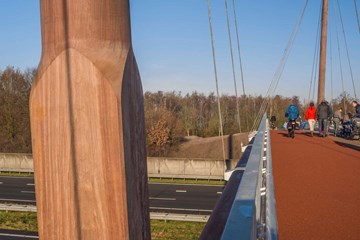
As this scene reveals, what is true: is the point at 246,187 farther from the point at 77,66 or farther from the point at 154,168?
the point at 154,168

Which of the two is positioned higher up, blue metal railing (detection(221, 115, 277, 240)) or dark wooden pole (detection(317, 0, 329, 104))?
dark wooden pole (detection(317, 0, 329, 104))

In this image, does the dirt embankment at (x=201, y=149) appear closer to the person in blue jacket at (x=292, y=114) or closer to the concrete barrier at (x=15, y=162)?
the concrete barrier at (x=15, y=162)

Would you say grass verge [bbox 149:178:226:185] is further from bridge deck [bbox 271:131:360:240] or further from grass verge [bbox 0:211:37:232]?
bridge deck [bbox 271:131:360:240]

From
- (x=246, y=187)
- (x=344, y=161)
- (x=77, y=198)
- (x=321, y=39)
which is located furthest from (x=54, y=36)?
(x=321, y=39)

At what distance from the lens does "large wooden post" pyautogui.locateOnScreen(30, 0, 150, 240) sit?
3.26 ft

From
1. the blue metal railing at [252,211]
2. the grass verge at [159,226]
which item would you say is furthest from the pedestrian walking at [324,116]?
the blue metal railing at [252,211]

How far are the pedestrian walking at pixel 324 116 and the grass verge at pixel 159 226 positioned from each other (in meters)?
6.49

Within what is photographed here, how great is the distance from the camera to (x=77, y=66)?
40.3 inches

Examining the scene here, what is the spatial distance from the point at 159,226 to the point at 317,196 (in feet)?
47.5

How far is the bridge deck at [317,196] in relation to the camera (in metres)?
3.70

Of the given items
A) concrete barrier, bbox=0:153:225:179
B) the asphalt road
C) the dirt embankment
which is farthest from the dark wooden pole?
the dirt embankment

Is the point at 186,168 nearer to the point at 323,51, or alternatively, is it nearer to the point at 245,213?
the point at 323,51

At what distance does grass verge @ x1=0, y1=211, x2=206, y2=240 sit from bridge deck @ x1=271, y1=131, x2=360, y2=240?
977 cm

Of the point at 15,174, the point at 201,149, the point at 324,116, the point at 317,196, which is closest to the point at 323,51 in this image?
the point at 324,116
